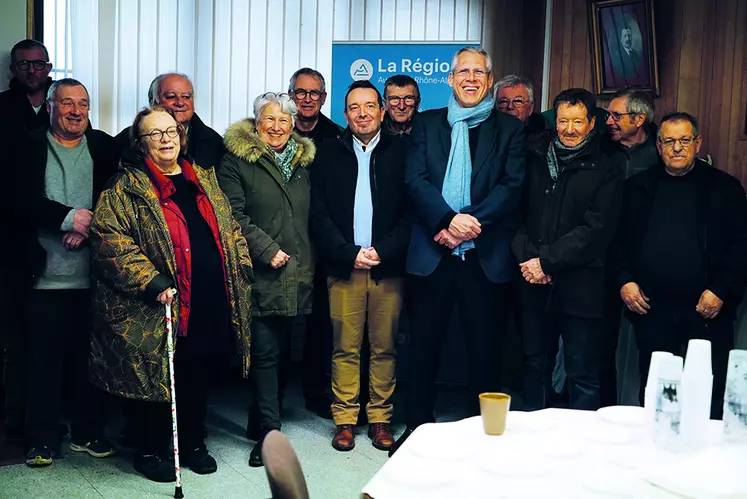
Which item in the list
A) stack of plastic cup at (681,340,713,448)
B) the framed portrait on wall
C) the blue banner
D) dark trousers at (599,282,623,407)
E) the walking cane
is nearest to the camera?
stack of plastic cup at (681,340,713,448)

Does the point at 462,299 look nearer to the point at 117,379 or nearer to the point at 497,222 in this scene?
the point at 497,222

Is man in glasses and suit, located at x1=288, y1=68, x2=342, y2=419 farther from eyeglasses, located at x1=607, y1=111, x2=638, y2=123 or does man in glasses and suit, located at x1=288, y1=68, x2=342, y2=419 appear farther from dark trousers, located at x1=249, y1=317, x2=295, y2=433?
eyeglasses, located at x1=607, y1=111, x2=638, y2=123

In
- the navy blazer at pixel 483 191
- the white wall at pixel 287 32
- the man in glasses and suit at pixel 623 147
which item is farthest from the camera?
the white wall at pixel 287 32

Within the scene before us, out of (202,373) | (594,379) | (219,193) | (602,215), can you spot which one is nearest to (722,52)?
(602,215)

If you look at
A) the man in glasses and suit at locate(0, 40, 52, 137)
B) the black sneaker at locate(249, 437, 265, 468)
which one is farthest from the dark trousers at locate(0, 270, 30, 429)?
the black sneaker at locate(249, 437, 265, 468)

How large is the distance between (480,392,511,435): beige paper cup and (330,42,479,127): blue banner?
12.0 feet

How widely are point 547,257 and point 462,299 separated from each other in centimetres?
38

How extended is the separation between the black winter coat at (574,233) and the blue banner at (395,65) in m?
1.91

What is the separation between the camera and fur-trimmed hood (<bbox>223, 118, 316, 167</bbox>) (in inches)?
140

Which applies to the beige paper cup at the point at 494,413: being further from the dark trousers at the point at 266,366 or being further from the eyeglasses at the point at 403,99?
the eyeglasses at the point at 403,99

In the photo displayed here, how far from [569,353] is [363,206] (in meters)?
1.00

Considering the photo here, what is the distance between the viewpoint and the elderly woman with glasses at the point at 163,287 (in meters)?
3.13

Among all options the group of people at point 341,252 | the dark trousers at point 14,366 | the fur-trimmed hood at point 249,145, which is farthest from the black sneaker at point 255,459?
the fur-trimmed hood at point 249,145

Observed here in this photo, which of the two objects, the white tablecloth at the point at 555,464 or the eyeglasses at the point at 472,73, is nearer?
the white tablecloth at the point at 555,464
